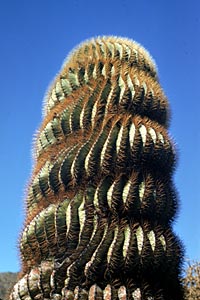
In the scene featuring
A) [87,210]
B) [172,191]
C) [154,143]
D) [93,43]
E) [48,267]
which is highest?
[93,43]

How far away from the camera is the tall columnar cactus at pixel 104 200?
18.9 ft

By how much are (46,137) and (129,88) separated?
1.23m

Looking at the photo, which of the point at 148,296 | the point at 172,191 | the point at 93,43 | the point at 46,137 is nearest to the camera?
the point at 148,296

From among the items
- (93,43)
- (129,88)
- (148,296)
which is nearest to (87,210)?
(148,296)

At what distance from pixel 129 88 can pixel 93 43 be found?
5.23ft

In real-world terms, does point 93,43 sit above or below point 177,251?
above

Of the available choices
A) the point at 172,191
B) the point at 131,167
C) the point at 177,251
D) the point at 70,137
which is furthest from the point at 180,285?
the point at 70,137

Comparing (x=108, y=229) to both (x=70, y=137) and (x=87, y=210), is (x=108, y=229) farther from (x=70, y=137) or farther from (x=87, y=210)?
(x=70, y=137)

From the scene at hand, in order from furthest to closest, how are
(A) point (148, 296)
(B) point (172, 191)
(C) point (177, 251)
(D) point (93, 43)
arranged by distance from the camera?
1. (D) point (93, 43)
2. (B) point (172, 191)
3. (C) point (177, 251)
4. (A) point (148, 296)

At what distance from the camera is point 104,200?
6039 millimetres

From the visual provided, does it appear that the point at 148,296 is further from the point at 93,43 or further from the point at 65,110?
the point at 93,43

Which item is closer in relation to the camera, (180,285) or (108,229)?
(108,229)

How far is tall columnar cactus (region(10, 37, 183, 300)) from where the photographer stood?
5754mm

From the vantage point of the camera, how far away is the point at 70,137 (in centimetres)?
671
